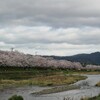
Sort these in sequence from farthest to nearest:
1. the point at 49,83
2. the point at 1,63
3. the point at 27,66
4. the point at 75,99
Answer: the point at 27,66 < the point at 1,63 < the point at 49,83 < the point at 75,99

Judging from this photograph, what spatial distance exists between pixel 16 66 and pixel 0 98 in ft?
429

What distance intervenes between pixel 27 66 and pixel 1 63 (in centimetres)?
2249

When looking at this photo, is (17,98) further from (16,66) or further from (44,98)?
(16,66)

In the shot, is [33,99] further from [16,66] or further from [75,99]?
[16,66]

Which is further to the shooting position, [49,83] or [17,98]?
[49,83]

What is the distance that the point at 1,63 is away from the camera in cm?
18062

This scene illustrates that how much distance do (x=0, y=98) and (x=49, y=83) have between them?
34.9 metres

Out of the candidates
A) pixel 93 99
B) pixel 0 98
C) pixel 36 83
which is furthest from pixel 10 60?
pixel 93 99

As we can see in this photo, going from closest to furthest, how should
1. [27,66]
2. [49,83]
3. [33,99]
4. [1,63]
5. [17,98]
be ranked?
[17,98] < [33,99] < [49,83] < [1,63] < [27,66]

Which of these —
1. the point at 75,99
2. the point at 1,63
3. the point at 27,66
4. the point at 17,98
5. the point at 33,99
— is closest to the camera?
the point at 17,98

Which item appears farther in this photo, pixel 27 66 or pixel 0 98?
pixel 27 66

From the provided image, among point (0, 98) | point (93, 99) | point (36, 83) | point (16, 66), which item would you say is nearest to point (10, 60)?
point (16, 66)

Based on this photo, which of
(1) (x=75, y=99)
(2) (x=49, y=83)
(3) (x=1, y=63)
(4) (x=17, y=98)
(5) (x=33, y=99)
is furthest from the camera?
(3) (x=1, y=63)

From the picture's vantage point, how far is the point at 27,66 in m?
199
